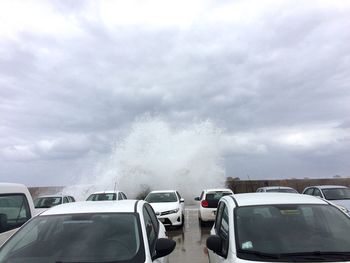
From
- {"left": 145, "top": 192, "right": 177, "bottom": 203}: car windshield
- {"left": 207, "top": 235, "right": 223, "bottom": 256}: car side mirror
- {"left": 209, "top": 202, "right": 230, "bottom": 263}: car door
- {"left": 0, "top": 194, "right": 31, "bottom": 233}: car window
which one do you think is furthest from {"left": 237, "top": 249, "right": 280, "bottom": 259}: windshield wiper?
{"left": 145, "top": 192, "right": 177, "bottom": 203}: car windshield

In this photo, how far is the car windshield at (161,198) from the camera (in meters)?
17.4

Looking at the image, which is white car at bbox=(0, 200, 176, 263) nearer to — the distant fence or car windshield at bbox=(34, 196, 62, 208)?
car windshield at bbox=(34, 196, 62, 208)

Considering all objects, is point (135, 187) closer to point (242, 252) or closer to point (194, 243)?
point (194, 243)

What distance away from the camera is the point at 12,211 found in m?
7.11

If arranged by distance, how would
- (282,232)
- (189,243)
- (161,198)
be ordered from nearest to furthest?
(282,232) < (189,243) < (161,198)

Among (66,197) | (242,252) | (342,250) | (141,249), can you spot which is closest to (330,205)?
(342,250)

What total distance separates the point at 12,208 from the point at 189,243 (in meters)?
6.69

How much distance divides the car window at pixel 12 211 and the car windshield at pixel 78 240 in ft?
6.56

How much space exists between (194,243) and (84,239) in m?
8.50

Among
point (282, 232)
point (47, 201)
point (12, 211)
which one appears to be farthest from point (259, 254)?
point (47, 201)

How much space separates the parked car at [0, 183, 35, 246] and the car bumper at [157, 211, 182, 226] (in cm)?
888

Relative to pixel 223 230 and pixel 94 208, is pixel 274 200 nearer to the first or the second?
pixel 223 230

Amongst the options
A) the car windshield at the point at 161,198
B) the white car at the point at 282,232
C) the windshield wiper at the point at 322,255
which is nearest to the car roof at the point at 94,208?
the white car at the point at 282,232

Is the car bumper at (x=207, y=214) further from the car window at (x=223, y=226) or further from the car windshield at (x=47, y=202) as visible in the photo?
the car window at (x=223, y=226)
